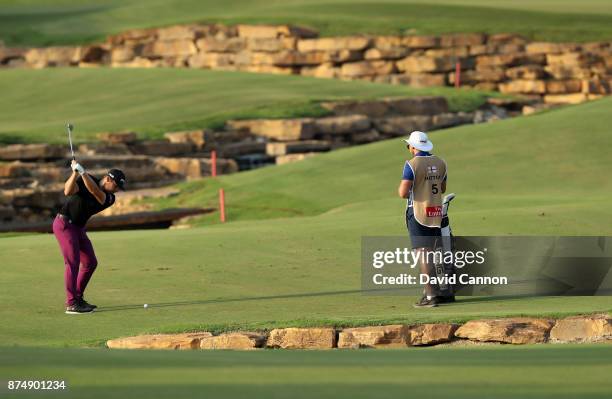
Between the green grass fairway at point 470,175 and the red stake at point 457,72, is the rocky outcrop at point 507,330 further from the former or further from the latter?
the red stake at point 457,72

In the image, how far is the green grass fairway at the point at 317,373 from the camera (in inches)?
354

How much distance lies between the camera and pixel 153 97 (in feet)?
151

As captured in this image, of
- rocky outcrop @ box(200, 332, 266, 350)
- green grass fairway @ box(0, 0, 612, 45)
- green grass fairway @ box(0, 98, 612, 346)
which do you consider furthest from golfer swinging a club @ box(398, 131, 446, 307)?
green grass fairway @ box(0, 0, 612, 45)

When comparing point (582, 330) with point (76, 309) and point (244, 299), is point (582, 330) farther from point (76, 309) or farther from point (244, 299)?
point (76, 309)

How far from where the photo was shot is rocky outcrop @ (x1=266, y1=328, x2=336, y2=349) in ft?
43.5

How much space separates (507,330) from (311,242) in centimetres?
727

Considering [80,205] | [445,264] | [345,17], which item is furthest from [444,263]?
[345,17]

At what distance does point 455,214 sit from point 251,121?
64.3 ft

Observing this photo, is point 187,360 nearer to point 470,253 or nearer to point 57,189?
point 470,253

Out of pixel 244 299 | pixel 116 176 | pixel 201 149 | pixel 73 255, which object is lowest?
pixel 201 149

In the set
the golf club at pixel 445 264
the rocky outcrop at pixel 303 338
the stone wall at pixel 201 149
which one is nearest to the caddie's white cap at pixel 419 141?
the golf club at pixel 445 264

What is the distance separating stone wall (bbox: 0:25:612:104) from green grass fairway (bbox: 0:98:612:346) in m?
18.7

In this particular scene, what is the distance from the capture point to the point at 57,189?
3369 cm

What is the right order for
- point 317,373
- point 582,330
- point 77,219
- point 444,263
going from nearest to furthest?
1. point 317,373
2. point 582,330
3. point 77,219
4. point 444,263
